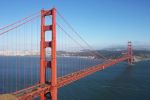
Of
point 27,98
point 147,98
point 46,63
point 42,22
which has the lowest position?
point 147,98

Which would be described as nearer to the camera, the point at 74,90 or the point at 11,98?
the point at 11,98

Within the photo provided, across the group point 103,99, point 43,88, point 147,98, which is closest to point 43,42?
point 43,88

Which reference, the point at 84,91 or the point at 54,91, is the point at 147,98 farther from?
the point at 54,91

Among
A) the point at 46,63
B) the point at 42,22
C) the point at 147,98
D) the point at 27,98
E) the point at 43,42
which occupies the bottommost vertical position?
the point at 147,98

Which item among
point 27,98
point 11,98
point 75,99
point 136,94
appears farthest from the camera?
point 136,94

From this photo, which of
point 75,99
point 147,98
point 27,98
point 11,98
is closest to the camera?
point 11,98

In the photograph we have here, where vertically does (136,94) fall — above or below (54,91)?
below

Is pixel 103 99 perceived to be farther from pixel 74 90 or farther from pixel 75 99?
pixel 74 90

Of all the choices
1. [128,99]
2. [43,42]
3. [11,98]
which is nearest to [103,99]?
[128,99]

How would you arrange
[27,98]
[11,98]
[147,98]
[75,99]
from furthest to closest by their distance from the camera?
[147,98] → [75,99] → [27,98] → [11,98]
